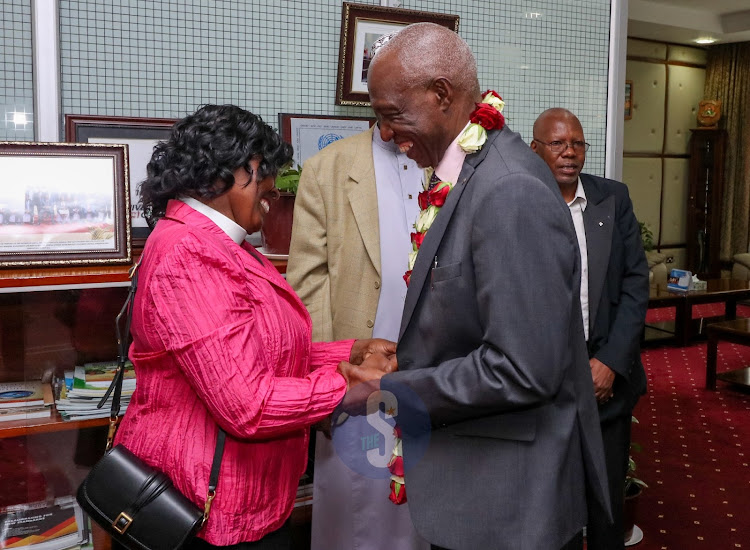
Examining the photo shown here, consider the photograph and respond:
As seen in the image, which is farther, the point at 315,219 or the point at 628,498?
the point at 628,498

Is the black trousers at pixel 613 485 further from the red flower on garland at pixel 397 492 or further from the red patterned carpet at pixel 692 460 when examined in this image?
the red flower on garland at pixel 397 492

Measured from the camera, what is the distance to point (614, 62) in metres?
3.24

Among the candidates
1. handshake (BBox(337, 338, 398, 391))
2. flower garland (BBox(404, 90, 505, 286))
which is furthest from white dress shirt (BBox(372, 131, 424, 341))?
flower garland (BBox(404, 90, 505, 286))

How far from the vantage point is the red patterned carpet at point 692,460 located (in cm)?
321

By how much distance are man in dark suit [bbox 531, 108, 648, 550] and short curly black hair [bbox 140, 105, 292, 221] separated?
4.32ft

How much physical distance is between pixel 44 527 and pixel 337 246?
3.94ft

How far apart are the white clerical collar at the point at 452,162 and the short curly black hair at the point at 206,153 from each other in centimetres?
38

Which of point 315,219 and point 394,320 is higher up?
point 315,219

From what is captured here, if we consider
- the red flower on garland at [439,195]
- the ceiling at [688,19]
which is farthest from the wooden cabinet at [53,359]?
the ceiling at [688,19]

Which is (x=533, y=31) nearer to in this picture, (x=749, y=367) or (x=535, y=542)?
(x=535, y=542)

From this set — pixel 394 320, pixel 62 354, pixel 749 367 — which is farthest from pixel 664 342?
pixel 62 354

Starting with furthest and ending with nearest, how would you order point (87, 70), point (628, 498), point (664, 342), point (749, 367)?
1. point (664, 342)
2. point (749, 367)
3. point (628, 498)
4. point (87, 70)

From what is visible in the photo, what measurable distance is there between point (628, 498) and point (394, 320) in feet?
4.77

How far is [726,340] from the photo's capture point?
546cm
